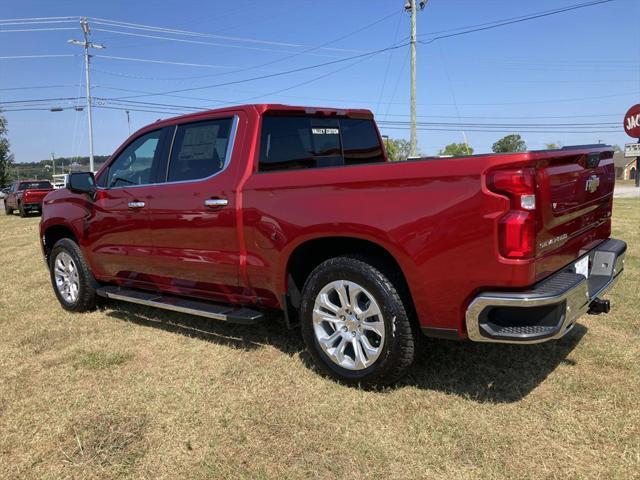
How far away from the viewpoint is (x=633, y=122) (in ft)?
58.1

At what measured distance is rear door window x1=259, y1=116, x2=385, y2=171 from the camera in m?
4.04

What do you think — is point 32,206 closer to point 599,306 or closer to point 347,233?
point 347,233

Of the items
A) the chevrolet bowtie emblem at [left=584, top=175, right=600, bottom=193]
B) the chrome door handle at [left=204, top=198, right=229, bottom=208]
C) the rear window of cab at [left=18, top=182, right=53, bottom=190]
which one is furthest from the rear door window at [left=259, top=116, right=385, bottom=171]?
the rear window of cab at [left=18, top=182, right=53, bottom=190]

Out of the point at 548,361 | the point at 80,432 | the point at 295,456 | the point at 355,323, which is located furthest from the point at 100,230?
the point at 548,361

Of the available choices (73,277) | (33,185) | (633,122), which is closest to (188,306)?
(73,277)

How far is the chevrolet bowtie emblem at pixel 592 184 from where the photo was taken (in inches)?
132

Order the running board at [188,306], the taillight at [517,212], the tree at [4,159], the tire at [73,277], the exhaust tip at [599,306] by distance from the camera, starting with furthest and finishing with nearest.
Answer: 1. the tree at [4,159]
2. the tire at [73,277]
3. the running board at [188,306]
4. the exhaust tip at [599,306]
5. the taillight at [517,212]

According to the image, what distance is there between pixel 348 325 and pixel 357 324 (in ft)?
0.25

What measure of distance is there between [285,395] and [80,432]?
1.23m

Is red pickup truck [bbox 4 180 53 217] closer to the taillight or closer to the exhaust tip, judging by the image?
the exhaust tip

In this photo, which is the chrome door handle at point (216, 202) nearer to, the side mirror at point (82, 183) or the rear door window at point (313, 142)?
the rear door window at point (313, 142)

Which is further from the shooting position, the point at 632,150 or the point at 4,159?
the point at 4,159

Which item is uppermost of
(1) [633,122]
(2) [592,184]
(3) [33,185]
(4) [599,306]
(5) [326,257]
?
(1) [633,122]

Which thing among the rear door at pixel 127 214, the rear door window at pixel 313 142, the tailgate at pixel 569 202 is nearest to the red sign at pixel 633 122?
the rear door window at pixel 313 142
